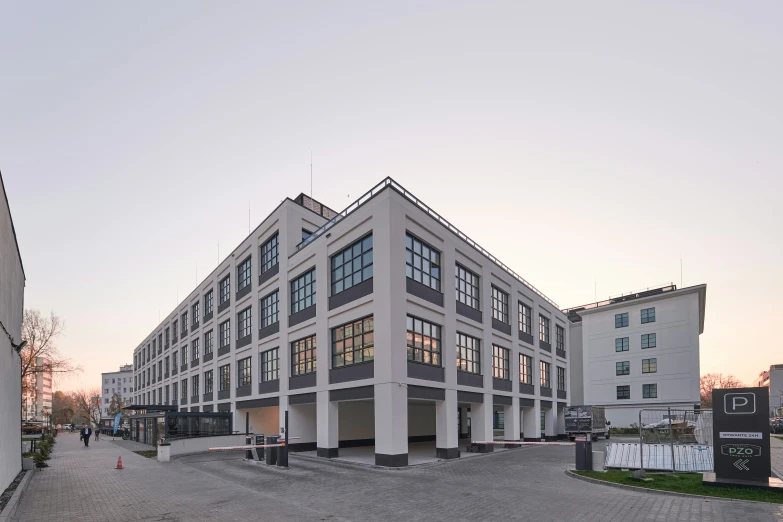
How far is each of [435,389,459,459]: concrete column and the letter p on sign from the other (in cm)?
1395

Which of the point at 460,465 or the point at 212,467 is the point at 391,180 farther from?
the point at 212,467

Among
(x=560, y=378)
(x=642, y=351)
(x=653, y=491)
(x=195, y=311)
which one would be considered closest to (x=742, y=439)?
(x=653, y=491)

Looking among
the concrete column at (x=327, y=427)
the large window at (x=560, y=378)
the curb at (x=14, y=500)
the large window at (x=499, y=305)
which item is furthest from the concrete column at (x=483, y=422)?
the curb at (x=14, y=500)

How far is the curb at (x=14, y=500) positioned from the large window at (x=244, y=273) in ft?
67.4

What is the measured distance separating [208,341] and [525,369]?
28915 mm

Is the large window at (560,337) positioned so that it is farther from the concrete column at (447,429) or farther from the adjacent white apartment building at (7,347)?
the adjacent white apartment building at (7,347)

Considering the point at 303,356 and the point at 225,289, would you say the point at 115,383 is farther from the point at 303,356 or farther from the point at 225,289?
the point at 303,356

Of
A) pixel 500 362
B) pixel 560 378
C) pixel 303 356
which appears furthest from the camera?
pixel 560 378

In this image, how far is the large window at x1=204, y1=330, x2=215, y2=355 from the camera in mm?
47419

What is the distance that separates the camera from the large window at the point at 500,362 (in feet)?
114

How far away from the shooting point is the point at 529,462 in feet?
83.9

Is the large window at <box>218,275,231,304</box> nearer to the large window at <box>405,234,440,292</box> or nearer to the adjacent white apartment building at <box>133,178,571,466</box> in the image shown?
the adjacent white apartment building at <box>133,178,571,466</box>

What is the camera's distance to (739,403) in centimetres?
1518

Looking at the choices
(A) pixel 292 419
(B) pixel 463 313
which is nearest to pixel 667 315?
(B) pixel 463 313
